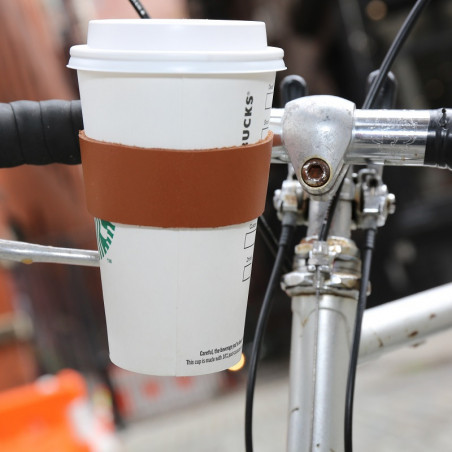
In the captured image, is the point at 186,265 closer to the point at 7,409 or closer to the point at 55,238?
the point at 7,409

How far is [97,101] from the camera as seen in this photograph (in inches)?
20.2

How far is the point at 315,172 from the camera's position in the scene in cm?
58

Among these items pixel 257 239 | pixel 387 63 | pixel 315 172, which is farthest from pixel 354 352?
pixel 257 239

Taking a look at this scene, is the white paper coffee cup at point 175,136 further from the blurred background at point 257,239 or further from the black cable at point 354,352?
the blurred background at point 257,239

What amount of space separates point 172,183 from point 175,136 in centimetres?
3

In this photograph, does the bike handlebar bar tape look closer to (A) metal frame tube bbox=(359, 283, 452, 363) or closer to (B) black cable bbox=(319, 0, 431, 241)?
(B) black cable bbox=(319, 0, 431, 241)

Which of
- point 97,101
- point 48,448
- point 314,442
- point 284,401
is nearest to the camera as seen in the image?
point 97,101

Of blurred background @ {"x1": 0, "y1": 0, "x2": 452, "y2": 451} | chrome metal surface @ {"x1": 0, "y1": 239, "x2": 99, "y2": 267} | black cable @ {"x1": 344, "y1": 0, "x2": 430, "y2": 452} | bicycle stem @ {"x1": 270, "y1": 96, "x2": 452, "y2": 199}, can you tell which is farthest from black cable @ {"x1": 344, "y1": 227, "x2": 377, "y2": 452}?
blurred background @ {"x1": 0, "y1": 0, "x2": 452, "y2": 451}

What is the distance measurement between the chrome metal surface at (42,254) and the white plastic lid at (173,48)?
0.52 ft

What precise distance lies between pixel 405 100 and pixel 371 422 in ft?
4.73

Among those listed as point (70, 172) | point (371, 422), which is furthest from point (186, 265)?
point (70, 172)

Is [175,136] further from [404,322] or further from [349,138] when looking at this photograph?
[404,322]

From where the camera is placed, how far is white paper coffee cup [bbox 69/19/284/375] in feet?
1.60

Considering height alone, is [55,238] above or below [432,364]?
above
